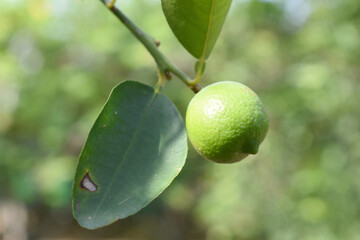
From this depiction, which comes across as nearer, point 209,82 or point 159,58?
point 159,58

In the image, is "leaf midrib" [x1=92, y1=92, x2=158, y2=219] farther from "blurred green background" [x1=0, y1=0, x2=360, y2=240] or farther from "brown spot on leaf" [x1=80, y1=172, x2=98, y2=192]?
"blurred green background" [x1=0, y1=0, x2=360, y2=240]

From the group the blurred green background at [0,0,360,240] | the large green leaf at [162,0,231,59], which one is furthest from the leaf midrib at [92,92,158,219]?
the blurred green background at [0,0,360,240]

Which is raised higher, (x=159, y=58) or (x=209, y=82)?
(x=159, y=58)

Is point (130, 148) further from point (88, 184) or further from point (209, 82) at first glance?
point (209, 82)

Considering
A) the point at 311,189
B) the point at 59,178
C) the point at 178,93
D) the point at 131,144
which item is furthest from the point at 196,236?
the point at 131,144

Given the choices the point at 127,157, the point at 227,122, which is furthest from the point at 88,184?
the point at 227,122

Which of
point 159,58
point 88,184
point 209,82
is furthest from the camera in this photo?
point 209,82

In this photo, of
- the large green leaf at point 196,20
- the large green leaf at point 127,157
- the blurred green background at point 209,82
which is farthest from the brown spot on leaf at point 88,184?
the blurred green background at point 209,82
